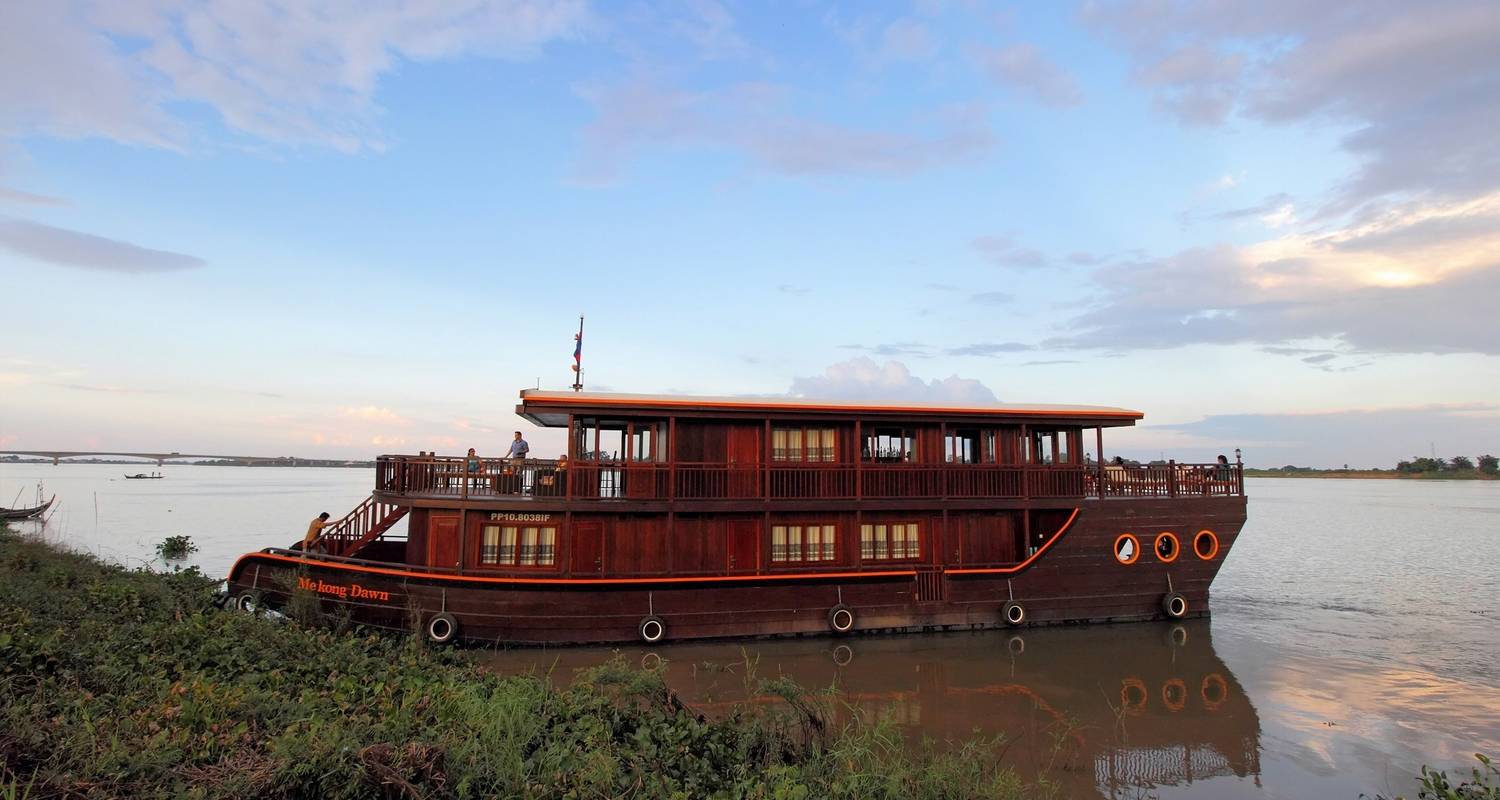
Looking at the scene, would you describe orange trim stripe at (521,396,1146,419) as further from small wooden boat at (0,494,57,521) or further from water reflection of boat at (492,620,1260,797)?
small wooden boat at (0,494,57,521)

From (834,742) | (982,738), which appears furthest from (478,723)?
(982,738)

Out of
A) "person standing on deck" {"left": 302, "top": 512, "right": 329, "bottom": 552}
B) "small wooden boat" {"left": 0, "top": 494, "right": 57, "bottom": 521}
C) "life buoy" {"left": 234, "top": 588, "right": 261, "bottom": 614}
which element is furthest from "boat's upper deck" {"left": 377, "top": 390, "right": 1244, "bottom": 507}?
"small wooden boat" {"left": 0, "top": 494, "right": 57, "bottom": 521}

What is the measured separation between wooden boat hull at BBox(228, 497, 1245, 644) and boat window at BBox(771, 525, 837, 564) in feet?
1.61

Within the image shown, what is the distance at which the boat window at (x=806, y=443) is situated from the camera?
12.7 m

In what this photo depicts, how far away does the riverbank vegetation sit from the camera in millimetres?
4293

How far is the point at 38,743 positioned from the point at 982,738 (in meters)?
7.51

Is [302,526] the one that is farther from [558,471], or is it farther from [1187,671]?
[1187,671]

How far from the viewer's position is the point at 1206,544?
13.9 meters

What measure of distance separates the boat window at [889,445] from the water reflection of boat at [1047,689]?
298cm

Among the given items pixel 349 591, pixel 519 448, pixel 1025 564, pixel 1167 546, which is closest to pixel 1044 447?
pixel 1025 564

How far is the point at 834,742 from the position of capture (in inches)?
253

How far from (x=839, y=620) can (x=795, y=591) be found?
2.71ft

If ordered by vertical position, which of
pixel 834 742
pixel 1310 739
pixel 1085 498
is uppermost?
pixel 1085 498

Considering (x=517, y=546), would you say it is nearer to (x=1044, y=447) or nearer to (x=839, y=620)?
(x=839, y=620)
